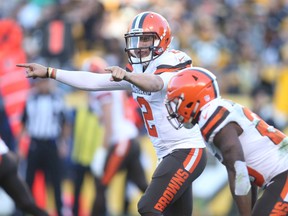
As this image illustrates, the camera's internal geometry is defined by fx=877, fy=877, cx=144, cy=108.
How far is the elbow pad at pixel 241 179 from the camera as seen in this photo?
5.82 m

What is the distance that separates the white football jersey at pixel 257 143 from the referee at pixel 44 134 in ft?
15.5

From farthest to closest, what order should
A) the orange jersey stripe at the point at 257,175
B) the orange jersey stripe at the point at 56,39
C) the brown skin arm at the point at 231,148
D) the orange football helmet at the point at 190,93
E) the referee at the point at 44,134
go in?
the orange jersey stripe at the point at 56,39, the referee at the point at 44,134, the orange jersey stripe at the point at 257,175, the orange football helmet at the point at 190,93, the brown skin arm at the point at 231,148

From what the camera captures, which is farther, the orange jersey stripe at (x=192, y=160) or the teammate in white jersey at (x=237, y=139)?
the orange jersey stripe at (x=192, y=160)

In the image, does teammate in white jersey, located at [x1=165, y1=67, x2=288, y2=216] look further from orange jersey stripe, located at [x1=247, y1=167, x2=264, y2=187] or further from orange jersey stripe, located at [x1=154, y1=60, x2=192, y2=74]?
orange jersey stripe, located at [x1=154, y1=60, x2=192, y2=74]

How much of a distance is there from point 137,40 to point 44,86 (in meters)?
4.01

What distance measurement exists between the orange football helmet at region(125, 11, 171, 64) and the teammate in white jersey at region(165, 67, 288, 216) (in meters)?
0.73

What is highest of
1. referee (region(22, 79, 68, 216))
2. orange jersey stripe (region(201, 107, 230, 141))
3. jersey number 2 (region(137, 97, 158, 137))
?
orange jersey stripe (region(201, 107, 230, 141))

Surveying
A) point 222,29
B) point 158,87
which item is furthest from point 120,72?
point 222,29

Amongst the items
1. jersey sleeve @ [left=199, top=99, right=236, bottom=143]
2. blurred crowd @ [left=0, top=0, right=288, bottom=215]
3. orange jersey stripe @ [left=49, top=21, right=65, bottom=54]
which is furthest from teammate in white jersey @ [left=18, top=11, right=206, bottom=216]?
orange jersey stripe @ [left=49, top=21, right=65, bottom=54]

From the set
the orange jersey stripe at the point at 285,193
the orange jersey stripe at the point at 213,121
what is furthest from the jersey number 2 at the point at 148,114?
the orange jersey stripe at the point at 285,193

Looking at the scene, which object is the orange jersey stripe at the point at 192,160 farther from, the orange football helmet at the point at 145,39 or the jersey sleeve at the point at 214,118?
the jersey sleeve at the point at 214,118

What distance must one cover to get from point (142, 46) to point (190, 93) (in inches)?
36.7

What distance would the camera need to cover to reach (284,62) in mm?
13094

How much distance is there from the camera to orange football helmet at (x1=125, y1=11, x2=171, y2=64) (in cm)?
673
